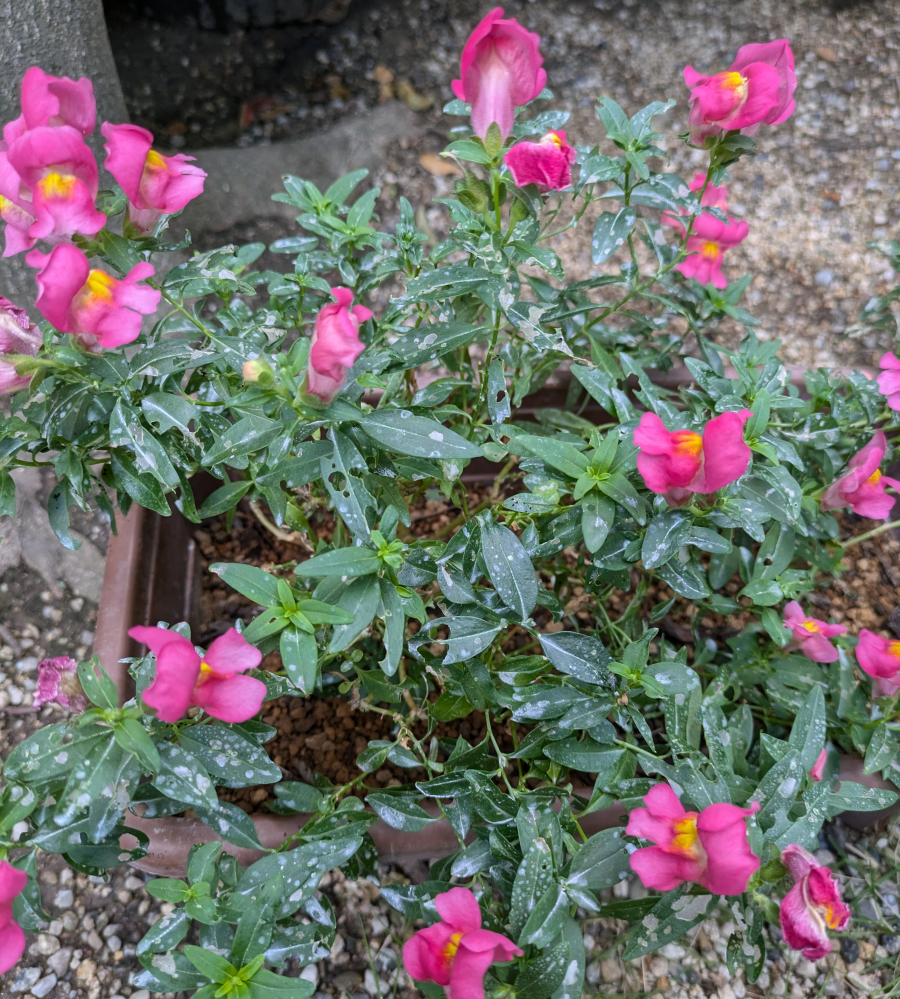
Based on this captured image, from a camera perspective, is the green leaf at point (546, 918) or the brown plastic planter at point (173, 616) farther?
the brown plastic planter at point (173, 616)

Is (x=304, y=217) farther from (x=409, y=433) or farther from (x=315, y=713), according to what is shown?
(x=315, y=713)

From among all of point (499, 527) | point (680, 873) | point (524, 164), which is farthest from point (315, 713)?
point (524, 164)

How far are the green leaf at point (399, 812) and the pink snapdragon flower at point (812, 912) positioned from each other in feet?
1.34

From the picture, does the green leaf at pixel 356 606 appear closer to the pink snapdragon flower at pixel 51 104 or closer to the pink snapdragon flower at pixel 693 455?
the pink snapdragon flower at pixel 693 455

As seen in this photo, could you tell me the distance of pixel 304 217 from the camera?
43.9 inches

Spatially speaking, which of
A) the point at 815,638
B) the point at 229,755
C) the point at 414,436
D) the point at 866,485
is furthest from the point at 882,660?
the point at 229,755

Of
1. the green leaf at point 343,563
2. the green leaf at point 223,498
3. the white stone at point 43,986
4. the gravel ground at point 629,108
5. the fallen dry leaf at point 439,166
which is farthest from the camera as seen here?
the fallen dry leaf at point 439,166

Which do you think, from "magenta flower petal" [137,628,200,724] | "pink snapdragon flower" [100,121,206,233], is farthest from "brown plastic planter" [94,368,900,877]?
"pink snapdragon flower" [100,121,206,233]

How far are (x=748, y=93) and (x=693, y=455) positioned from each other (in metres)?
0.46

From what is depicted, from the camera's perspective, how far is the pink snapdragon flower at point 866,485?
1.03 metres

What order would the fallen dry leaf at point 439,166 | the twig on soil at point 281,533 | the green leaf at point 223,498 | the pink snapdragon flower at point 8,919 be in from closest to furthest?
the pink snapdragon flower at point 8,919, the green leaf at point 223,498, the twig on soil at point 281,533, the fallen dry leaf at point 439,166

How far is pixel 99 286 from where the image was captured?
2.43 ft

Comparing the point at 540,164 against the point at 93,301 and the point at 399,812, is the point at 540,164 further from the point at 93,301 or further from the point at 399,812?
the point at 399,812

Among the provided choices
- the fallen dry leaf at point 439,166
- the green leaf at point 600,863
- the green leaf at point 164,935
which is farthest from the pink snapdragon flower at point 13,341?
the fallen dry leaf at point 439,166
